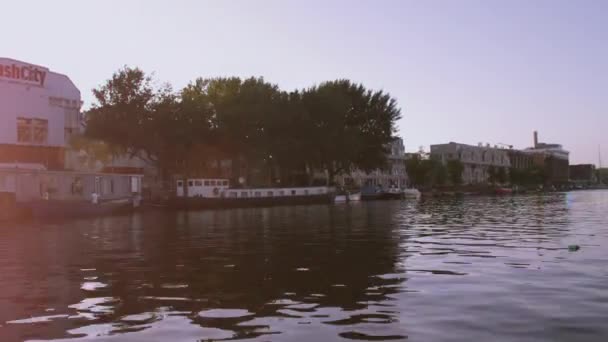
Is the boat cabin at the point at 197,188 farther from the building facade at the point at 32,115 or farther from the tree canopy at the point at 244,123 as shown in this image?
the building facade at the point at 32,115

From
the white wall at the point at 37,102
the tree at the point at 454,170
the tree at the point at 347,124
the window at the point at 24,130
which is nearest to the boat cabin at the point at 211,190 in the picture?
the tree at the point at 347,124

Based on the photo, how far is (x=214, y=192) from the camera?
3278 inches

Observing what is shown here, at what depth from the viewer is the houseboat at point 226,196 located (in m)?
77.5

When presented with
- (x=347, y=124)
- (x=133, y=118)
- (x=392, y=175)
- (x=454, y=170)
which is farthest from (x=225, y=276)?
(x=454, y=170)

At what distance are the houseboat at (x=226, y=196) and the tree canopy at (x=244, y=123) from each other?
3510mm

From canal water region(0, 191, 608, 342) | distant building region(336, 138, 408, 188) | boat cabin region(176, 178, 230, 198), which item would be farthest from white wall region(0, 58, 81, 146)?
distant building region(336, 138, 408, 188)

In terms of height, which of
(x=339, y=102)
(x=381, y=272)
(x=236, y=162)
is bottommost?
(x=381, y=272)

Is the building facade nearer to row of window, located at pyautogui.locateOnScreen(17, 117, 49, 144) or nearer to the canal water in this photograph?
row of window, located at pyautogui.locateOnScreen(17, 117, 49, 144)

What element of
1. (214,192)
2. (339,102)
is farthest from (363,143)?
(214,192)

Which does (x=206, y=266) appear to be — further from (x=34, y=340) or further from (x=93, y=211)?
(x=93, y=211)

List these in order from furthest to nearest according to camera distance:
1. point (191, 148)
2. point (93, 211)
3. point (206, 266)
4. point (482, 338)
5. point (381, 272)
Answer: point (191, 148), point (93, 211), point (206, 266), point (381, 272), point (482, 338)

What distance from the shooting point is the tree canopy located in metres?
78.3

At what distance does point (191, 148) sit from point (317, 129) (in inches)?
902

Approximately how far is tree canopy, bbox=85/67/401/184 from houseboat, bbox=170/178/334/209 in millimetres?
3510
